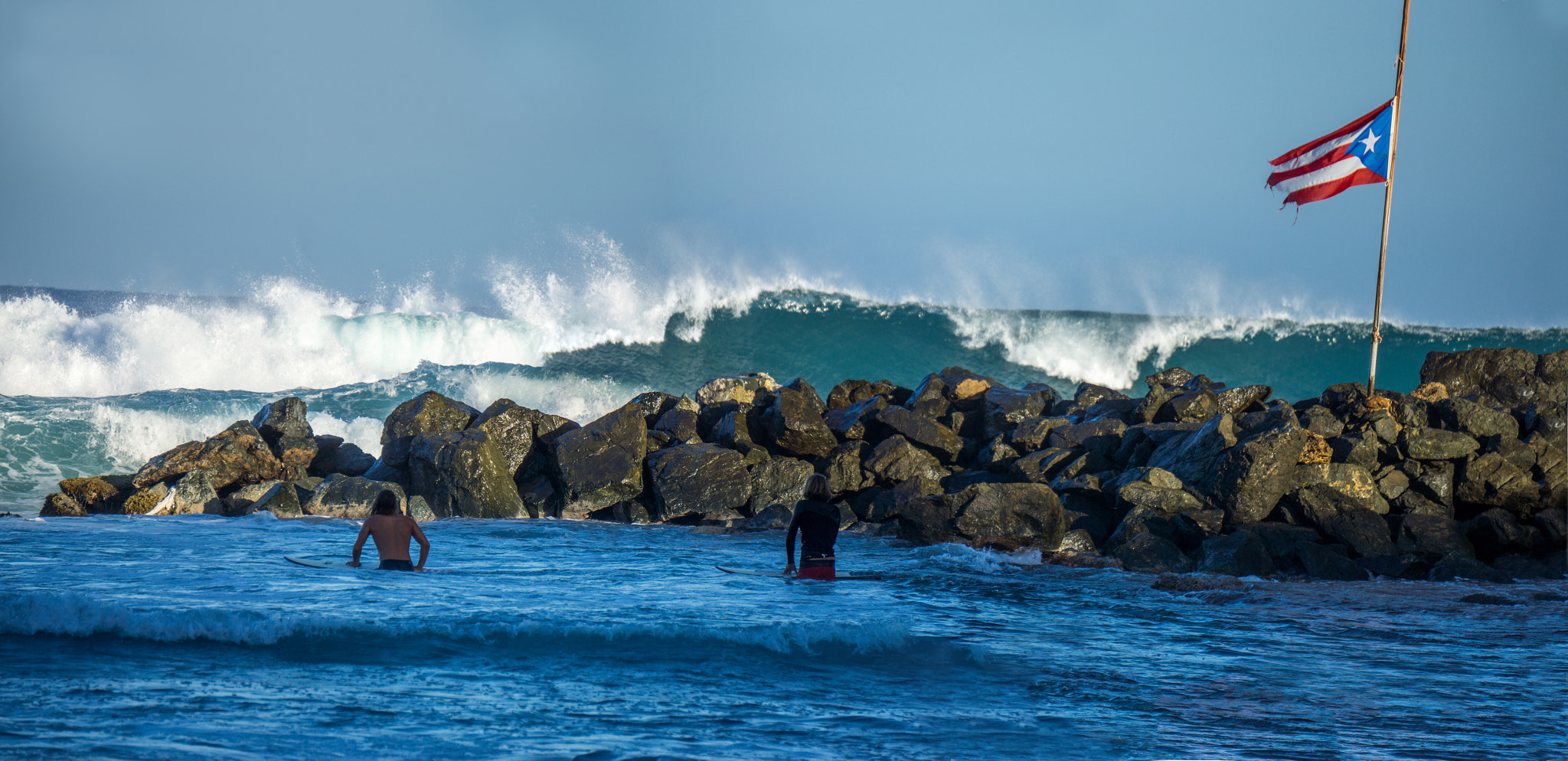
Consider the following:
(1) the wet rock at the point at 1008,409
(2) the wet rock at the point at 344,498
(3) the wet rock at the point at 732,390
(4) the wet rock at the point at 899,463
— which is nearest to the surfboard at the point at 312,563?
(2) the wet rock at the point at 344,498

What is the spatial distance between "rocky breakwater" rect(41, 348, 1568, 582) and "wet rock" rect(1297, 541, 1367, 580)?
0.02 m

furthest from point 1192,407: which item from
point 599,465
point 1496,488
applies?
point 599,465

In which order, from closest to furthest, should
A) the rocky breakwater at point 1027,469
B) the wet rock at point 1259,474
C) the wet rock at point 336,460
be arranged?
the rocky breakwater at point 1027,469 < the wet rock at point 1259,474 < the wet rock at point 336,460

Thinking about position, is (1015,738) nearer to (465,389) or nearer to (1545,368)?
(1545,368)

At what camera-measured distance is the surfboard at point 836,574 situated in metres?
8.47

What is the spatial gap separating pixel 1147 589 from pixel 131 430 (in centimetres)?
1603

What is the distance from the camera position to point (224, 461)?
41.8ft

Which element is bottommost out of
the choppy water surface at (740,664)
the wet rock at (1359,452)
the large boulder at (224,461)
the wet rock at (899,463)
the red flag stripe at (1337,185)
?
the choppy water surface at (740,664)

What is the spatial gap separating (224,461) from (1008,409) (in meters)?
10.2

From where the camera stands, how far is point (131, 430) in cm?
1639

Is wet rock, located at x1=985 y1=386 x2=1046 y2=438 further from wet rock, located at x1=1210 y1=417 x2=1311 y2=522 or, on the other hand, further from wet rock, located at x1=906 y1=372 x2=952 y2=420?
wet rock, located at x1=1210 y1=417 x2=1311 y2=522

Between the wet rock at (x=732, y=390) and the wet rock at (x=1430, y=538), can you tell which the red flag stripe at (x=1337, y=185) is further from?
the wet rock at (x=732, y=390)

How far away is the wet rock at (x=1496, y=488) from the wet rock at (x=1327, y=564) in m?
1.96

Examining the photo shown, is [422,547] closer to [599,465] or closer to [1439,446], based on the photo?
[599,465]
